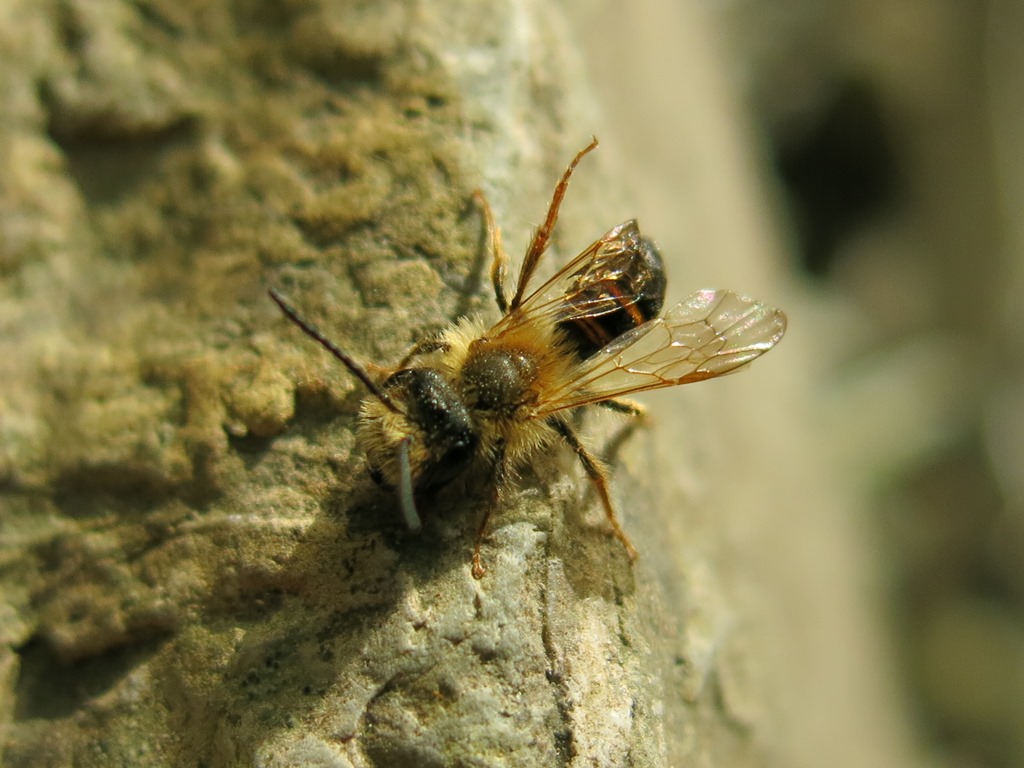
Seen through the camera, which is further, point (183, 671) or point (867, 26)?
point (867, 26)

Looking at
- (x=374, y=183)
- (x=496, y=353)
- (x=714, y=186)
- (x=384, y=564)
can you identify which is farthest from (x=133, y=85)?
(x=714, y=186)

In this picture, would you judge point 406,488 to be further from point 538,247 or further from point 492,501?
point 538,247

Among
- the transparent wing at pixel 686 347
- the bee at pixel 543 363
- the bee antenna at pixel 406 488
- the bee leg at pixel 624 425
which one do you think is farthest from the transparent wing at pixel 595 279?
the bee antenna at pixel 406 488

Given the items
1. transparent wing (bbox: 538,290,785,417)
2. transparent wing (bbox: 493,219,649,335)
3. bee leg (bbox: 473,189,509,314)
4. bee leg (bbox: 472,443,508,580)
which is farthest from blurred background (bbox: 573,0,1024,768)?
bee leg (bbox: 472,443,508,580)

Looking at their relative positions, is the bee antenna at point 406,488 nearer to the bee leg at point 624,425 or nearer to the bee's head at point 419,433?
the bee's head at point 419,433

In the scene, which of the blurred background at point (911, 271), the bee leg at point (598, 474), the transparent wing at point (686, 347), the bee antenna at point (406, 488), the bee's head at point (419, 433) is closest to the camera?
the bee antenna at point (406, 488)

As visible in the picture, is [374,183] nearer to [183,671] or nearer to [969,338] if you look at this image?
[183,671]

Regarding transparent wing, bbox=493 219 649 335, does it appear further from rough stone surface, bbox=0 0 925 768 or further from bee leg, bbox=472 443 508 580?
bee leg, bbox=472 443 508 580
